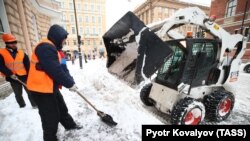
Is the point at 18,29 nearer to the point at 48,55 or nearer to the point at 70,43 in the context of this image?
the point at 48,55

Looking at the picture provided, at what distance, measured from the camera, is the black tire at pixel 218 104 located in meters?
3.01

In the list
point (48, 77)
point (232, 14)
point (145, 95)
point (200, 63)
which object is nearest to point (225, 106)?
point (200, 63)

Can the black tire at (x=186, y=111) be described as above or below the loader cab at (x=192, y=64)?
below

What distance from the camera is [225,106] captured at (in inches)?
130

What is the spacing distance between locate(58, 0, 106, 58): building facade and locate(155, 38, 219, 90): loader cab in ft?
122

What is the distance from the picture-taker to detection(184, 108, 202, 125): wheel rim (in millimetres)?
2734

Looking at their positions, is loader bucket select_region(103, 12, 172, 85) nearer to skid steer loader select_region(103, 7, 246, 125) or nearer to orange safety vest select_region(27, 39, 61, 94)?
skid steer loader select_region(103, 7, 246, 125)

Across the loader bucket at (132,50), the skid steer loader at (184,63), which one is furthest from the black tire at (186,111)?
the loader bucket at (132,50)

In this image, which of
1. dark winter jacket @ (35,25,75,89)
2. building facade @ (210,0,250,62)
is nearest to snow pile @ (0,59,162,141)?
dark winter jacket @ (35,25,75,89)

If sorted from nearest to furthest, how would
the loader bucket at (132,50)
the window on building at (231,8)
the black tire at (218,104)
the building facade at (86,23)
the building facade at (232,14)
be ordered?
1. the loader bucket at (132,50)
2. the black tire at (218,104)
3. the building facade at (232,14)
4. the window on building at (231,8)
5. the building facade at (86,23)

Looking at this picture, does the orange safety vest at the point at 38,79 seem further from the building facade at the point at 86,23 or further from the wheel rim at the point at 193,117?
the building facade at the point at 86,23

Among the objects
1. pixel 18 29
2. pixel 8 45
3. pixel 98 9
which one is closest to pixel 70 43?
pixel 98 9

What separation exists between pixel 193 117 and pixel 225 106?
1109 millimetres

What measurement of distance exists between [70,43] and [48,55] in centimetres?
4112
